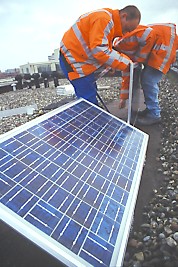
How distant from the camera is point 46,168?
166cm

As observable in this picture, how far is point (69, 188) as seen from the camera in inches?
62.7

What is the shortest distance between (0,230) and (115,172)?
3.25ft

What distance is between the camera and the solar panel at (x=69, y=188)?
122 cm

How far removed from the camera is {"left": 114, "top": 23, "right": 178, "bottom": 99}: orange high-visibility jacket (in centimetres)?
413

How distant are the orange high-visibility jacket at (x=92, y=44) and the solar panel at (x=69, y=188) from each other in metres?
1.09

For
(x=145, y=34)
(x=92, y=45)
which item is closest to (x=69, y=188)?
(x=92, y=45)

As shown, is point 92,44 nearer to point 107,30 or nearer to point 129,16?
point 107,30

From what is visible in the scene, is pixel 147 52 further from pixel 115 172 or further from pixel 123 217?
pixel 123 217

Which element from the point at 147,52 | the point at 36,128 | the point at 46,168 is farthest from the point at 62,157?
the point at 147,52

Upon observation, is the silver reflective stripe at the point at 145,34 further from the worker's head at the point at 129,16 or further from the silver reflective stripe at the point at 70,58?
the silver reflective stripe at the point at 70,58

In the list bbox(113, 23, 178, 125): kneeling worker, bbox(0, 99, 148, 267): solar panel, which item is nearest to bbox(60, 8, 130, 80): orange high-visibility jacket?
bbox(113, 23, 178, 125): kneeling worker

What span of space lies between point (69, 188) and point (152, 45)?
10.9 feet

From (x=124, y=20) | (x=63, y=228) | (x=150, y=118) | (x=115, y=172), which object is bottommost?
(x=150, y=118)

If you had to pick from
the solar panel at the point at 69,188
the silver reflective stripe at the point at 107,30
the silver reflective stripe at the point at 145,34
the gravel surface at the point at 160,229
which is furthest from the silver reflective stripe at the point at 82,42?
the gravel surface at the point at 160,229
